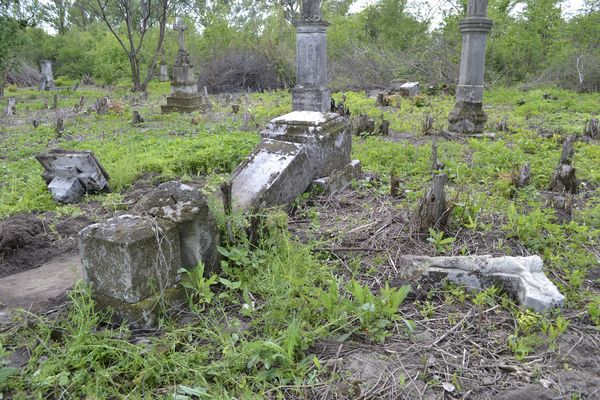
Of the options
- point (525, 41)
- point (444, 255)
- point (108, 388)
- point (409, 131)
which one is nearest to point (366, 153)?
point (409, 131)

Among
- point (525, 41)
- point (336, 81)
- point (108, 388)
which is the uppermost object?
point (525, 41)

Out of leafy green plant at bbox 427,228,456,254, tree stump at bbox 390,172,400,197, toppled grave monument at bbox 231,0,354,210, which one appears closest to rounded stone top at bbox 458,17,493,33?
toppled grave monument at bbox 231,0,354,210

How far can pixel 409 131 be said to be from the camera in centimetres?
911

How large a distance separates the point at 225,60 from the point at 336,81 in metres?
5.52

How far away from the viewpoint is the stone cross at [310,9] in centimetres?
1054

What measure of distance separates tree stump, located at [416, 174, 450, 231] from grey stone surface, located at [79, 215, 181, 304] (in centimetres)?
204

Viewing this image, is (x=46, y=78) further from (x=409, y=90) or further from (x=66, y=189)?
(x=66, y=189)

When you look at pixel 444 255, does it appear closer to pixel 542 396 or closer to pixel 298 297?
pixel 298 297

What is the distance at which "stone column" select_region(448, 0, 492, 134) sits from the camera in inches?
345

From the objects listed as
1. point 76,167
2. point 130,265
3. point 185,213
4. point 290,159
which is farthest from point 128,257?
point 76,167

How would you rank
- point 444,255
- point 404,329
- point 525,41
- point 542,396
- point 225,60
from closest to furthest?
point 542,396 → point 404,329 → point 444,255 → point 525,41 → point 225,60

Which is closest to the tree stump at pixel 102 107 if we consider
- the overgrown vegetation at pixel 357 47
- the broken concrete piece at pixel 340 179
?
the overgrown vegetation at pixel 357 47

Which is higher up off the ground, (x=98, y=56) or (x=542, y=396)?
(x=98, y=56)

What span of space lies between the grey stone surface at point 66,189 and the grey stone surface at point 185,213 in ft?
9.50
